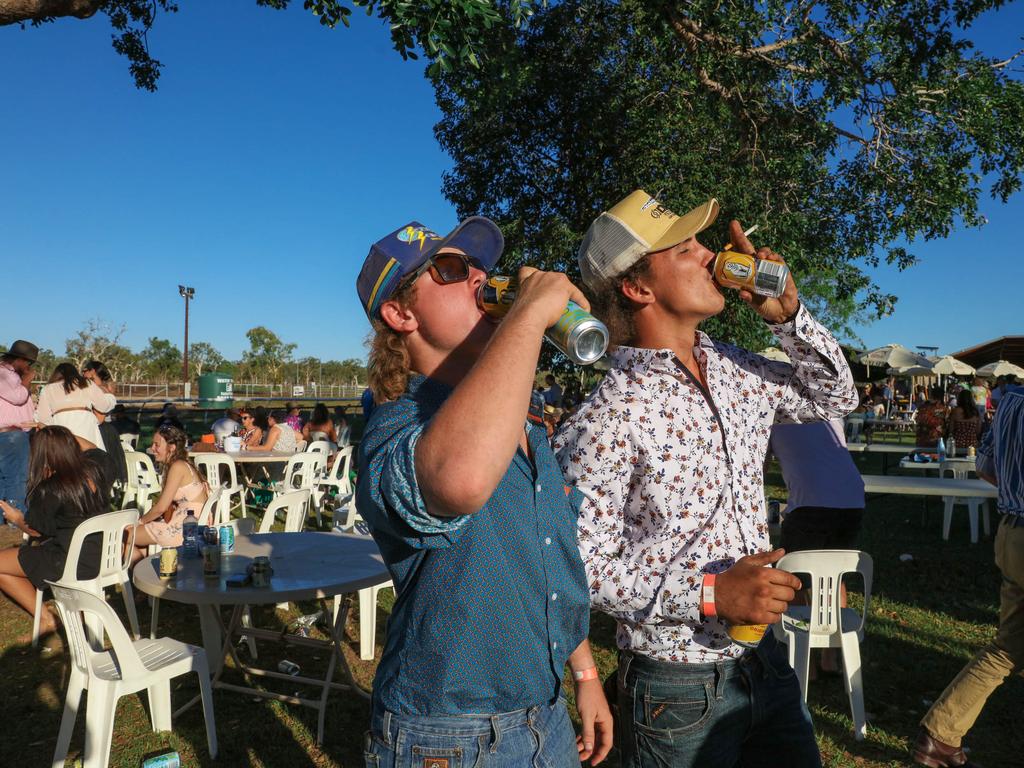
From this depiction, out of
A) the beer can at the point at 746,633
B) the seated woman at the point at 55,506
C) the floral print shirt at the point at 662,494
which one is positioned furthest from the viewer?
the seated woman at the point at 55,506

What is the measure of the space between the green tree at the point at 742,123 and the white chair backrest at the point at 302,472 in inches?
205

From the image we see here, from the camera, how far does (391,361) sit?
148 cm

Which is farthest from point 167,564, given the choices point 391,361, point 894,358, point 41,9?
point 894,358

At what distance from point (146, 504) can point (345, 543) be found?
6.27m

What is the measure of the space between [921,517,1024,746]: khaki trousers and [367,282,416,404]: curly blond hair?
331 cm

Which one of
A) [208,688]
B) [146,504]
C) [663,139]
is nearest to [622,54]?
[663,139]

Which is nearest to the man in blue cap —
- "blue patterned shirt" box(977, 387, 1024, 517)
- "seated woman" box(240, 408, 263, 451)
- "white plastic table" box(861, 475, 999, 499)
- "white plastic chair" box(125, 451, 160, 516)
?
"blue patterned shirt" box(977, 387, 1024, 517)

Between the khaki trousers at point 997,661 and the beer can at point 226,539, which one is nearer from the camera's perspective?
the khaki trousers at point 997,661

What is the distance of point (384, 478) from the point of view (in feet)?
3.83

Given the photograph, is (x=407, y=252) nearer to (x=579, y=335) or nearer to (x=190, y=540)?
(x=579, y=335)

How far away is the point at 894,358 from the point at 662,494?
24813mm

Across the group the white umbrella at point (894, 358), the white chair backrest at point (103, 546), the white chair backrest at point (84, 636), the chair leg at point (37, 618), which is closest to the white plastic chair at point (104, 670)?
the white chair backrest at point (84, 636)

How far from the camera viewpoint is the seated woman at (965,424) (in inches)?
488

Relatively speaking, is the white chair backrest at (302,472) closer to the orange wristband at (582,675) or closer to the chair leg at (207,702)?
the chair leg at (207,702)
